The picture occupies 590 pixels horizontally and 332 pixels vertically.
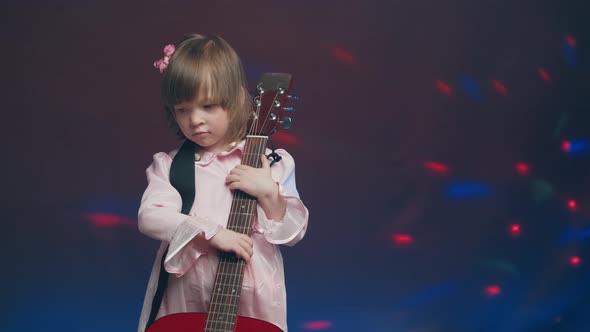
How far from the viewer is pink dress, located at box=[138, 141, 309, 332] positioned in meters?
1.47

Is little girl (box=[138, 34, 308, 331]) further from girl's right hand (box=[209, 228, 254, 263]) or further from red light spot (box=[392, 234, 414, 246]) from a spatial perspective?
red light spot (box=[392, 234, 414, 246])

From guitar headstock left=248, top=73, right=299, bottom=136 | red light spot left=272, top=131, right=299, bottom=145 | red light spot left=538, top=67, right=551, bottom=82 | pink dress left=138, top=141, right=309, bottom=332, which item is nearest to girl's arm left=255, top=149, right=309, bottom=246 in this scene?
pink dress left=138, top=141, right=309, bottom=332

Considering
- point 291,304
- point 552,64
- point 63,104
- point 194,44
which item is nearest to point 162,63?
point 194,44

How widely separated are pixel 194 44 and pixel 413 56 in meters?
1.30

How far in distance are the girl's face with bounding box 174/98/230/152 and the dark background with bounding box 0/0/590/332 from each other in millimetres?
1066

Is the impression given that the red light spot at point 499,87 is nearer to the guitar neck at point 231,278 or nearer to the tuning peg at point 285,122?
the tuning peg at point 285,122

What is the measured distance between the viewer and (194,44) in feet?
5.12

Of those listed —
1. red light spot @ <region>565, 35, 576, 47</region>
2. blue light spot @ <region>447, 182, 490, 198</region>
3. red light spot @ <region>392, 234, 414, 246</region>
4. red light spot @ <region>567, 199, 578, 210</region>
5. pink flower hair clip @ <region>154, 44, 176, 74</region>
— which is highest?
red light spot @ <region>565, 35, 576, 47</region>

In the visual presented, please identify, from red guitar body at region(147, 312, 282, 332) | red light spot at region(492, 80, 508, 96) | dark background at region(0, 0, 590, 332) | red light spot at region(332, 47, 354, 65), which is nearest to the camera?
red guitar body at region(147, 312, 282, 332)

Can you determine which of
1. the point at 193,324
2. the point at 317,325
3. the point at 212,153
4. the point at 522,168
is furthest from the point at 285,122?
the point at 522,168

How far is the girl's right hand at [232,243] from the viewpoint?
4.73 feet

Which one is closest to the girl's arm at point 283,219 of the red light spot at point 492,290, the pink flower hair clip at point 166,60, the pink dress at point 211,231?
the pink dress at point 211,231

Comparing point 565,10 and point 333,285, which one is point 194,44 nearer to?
point 333,285

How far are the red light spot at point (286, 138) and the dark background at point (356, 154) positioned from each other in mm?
10
